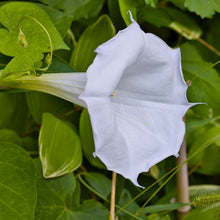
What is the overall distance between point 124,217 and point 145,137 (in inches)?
9.3

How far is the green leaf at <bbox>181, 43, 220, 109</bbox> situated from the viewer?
2.74 feet

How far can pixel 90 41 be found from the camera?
78 centimetres

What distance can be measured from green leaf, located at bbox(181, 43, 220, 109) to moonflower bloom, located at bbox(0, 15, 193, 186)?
189 millimetres

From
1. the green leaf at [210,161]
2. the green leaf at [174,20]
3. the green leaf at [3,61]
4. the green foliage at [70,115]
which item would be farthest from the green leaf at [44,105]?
the green leaf at [210,161]

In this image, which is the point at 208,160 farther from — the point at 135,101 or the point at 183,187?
the point at 135,101

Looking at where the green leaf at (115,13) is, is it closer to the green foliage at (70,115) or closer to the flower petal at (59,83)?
the green foliage at (70,115)

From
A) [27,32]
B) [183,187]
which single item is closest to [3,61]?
[27,32]

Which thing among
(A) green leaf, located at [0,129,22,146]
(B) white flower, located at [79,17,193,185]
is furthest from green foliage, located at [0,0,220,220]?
(B) white flower, located at [79,17,193,185]

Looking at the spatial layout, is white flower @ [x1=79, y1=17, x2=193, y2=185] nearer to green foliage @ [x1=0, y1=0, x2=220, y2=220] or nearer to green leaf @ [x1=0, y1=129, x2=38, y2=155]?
green foliage @ [x1=0, y1=0, x2=220, y2=220]

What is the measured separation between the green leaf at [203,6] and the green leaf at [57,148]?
323 mm

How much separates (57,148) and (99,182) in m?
0.12

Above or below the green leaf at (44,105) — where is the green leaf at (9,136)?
below

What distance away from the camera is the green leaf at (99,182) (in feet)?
2.63

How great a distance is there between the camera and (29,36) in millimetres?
672
